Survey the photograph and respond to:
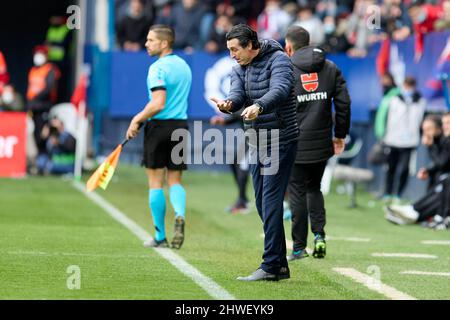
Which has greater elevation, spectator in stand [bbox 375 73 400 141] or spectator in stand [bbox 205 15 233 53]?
spectator in stand [bbox 205 15 233 53]

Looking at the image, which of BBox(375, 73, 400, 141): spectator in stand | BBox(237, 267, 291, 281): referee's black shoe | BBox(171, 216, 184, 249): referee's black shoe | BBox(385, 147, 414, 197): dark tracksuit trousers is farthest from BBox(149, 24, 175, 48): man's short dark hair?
BBox(375, 73, 400, 141): spectator in stand

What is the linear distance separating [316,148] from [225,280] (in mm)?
2263

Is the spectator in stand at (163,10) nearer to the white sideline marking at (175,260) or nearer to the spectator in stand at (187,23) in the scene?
the spectator in stand at (187,23)

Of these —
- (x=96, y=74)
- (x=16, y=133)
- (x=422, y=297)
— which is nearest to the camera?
(x=422, y=297)

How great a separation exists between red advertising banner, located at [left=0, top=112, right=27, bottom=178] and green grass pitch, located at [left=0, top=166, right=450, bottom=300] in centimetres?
235

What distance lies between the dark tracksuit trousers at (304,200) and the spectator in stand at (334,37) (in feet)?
38.5

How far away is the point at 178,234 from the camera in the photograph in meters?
11.3

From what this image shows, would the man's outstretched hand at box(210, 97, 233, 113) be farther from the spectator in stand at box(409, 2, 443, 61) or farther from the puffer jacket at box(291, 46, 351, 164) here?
the spectator in stand at box(409, 2, 443, 61)

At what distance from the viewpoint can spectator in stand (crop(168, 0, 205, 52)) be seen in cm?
2397

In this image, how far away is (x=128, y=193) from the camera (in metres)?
18.0

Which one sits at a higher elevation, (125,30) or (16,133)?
(125,30)

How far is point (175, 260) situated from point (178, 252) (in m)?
0.65
